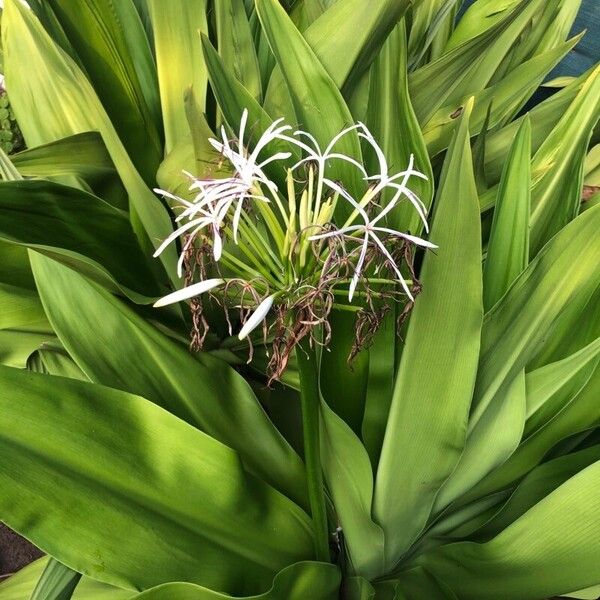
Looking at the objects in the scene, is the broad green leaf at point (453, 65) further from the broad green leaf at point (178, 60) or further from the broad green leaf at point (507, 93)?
the broad green leaf at point (178, 60)

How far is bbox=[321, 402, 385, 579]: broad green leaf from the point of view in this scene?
36 centimetres

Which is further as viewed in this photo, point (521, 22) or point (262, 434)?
point (521, 22)

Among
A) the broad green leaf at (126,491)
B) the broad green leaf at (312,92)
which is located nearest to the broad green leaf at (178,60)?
the broad green leaf at (312,92)

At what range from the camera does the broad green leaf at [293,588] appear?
0.29m

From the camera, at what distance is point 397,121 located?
395mm

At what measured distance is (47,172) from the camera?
0.49m

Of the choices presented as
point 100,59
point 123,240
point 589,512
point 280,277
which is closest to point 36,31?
point 100,59

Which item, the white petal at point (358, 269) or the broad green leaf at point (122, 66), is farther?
the broad green leaf at point (122, 66)

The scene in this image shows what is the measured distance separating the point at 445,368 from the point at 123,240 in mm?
215

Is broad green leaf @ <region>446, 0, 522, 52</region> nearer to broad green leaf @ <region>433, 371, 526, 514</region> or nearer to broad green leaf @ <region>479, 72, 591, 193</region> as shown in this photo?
broad green leaf @ <region>479, 72, 591, 193</region>

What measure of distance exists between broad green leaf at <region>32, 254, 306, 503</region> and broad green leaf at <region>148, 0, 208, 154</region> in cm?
14

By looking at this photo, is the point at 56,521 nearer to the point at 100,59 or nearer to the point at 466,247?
the point at 466,247

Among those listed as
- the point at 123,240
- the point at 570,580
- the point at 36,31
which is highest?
the point at 36,31

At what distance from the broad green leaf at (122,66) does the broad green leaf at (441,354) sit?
26 cm
